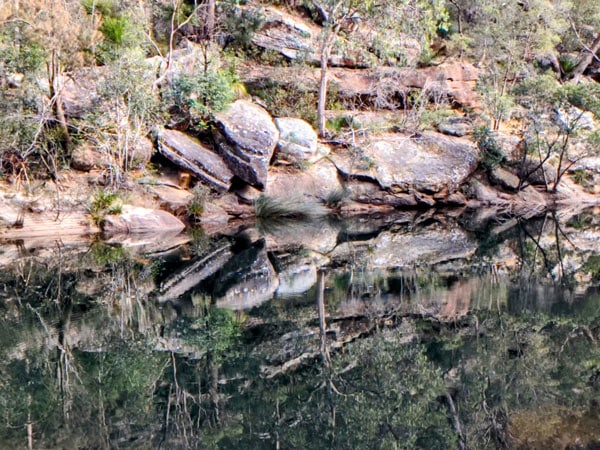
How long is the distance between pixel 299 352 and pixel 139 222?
37.8 feet

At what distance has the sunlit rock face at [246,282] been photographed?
31.3ft

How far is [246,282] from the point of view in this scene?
10.9 meters

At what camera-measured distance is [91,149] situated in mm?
18891

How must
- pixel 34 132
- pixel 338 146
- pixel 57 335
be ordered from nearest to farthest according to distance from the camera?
pixel 57 335, pixel 34 132, pixel 338 146

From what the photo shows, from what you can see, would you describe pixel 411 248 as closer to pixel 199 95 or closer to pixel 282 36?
pixel 199 95

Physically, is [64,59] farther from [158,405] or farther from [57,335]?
[158,405]

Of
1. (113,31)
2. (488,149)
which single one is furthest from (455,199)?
(113,31)

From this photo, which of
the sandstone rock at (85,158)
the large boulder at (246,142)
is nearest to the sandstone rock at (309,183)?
the large boulder at (246,142)

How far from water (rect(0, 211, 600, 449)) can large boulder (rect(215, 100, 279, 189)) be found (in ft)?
23.8

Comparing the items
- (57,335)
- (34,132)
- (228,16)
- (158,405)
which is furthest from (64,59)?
(158,405)

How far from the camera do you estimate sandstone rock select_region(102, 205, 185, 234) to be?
17.2m

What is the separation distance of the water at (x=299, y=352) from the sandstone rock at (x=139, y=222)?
3771 millimetres

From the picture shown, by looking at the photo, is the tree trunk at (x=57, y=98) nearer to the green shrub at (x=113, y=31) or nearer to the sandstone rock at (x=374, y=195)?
the green shrub at (x=113, y=31)

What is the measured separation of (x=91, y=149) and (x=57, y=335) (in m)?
12.3
